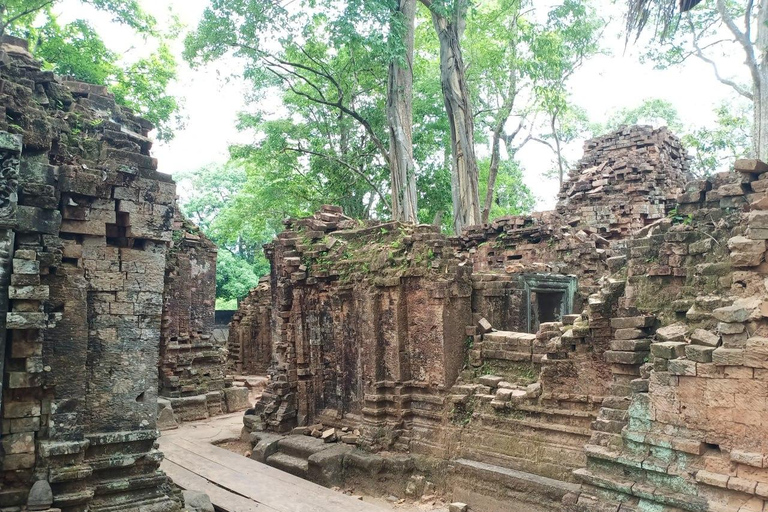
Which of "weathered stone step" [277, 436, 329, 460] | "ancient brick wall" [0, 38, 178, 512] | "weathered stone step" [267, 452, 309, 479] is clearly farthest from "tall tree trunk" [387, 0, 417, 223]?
"ancient brick wall" [0, 38, 178, 512]

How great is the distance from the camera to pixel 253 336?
22484mm

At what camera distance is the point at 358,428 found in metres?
9.85

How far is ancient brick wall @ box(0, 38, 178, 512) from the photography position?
527cm

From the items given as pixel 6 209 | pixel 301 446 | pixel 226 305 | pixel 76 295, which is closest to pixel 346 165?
pixel 301 446

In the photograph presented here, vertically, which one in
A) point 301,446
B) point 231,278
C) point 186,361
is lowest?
point 301,446

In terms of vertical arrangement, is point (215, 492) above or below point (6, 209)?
below

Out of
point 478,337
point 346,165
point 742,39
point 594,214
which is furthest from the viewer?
point 346,165

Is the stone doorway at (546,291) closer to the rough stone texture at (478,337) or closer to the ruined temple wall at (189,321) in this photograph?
the rough stone texture at (478,337)

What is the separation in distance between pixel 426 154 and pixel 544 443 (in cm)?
1800

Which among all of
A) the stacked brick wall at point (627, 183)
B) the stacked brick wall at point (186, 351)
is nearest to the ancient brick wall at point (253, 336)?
the stacked brick wall at point (186, 351)

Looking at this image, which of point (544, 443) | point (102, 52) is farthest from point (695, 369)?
point (102, 52)

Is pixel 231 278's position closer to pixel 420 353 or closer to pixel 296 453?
pixel 296 453

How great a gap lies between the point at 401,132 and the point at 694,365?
13757mm

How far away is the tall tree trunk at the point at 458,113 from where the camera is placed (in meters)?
17.2
